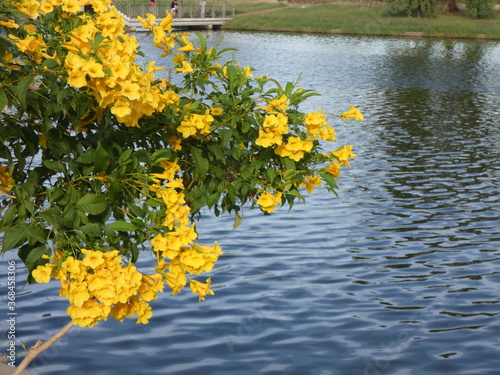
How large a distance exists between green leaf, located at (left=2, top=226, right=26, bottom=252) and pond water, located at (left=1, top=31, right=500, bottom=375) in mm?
3088

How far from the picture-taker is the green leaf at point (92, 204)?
3648 mm

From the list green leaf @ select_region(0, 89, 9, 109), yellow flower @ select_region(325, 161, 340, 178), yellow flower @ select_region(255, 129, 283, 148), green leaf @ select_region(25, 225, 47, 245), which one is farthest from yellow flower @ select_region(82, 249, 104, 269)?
yellow flower @ select_region(325, 161, 340, 178)

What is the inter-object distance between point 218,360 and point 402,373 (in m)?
1.50

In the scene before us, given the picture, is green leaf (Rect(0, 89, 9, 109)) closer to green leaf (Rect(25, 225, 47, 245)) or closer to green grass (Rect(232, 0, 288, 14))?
green leaf (Rect(25, 225, 47, 245))

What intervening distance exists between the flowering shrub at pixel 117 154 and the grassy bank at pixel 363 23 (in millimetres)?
54207

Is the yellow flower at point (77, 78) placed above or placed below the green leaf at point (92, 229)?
above

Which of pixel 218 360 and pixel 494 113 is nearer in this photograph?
pixel 218 360

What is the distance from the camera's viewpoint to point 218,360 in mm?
6902

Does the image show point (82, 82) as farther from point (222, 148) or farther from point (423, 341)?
point (423, 341)

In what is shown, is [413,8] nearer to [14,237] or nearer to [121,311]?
[121,311]

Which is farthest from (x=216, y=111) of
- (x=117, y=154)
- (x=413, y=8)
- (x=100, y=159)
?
(x=413, y=8)

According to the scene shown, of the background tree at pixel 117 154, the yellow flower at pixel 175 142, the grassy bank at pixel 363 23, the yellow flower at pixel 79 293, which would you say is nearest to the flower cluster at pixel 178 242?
the background tree at pixel 117 154

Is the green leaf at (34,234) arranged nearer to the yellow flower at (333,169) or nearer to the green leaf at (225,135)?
the green leaf at (225,135)

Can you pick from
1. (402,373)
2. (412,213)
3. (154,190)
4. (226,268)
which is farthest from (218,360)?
(412,213)
